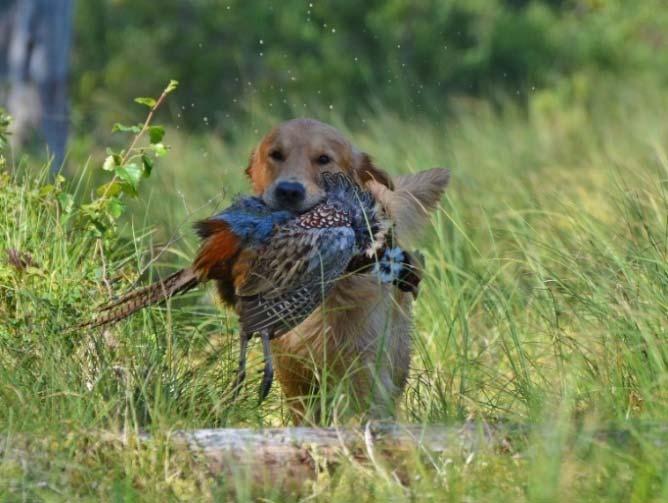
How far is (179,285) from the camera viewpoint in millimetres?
4266

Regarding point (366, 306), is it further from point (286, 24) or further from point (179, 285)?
point (286, 24)

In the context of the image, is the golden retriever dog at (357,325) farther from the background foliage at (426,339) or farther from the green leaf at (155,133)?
the green leaf at (155,133)

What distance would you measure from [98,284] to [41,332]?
426 mm

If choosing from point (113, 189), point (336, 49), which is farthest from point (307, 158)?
point (336, 49)

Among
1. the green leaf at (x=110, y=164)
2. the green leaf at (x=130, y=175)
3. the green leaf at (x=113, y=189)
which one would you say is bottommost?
the green leaf at (x=113, y=189)

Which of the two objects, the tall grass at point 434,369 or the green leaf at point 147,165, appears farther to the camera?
the green leaf at point 147,165

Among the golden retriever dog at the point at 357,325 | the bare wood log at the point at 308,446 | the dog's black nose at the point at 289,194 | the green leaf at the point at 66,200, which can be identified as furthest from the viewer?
the green leaf at the point at 66,200

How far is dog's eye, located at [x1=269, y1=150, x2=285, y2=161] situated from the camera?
17.1 ft

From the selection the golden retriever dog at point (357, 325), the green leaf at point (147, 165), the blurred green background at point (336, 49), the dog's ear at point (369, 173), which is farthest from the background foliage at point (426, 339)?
the blurred green background at point (336, 49)

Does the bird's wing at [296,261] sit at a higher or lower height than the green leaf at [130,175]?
lower

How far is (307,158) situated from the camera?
16.9 ft

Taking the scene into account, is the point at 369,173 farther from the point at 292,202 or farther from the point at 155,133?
the point at 155,133

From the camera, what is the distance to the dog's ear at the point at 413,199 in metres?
4.57

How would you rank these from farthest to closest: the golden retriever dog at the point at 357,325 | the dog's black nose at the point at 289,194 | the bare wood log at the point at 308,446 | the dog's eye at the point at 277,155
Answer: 1. the dog's eye at the point at 277,155
2. the dog's black nose at the point at 289,194
3. the golden retriever dog at the point at 357,325
4. the bare wood log at the point at 308,446
